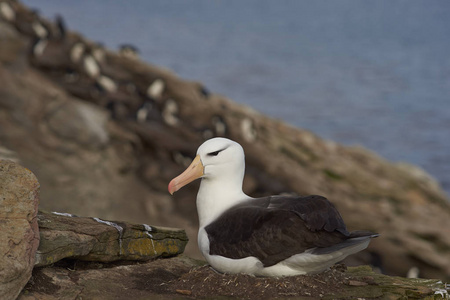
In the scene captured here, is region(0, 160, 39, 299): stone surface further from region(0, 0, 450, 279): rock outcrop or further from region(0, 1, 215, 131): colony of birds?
region(0, 1, 215, 131): colony of birds

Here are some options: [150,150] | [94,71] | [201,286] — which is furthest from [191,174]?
[94,71]

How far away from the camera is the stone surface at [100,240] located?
576cm

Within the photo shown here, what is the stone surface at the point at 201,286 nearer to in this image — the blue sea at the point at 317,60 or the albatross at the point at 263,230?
the albatross at the point at 263,230

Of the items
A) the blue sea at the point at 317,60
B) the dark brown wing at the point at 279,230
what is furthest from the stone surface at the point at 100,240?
the blue sea at the point at 317,60

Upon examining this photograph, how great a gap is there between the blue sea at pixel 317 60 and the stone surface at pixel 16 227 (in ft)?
106

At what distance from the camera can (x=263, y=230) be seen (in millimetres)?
5836

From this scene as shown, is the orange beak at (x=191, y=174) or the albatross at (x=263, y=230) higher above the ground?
the orange beak at (x=191, y=174)

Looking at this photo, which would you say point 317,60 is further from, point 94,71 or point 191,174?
point 191,174

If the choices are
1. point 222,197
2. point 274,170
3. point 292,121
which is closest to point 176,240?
point 222,197

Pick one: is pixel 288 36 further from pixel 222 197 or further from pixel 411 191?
pixel 222 197

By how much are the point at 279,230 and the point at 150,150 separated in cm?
1379

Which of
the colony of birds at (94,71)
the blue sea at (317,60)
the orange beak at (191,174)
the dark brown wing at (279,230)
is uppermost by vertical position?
the blue sea at (317,60)

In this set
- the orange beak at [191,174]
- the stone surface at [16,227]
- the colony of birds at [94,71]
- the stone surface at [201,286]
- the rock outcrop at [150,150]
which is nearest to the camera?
the stone surface at [16,227]

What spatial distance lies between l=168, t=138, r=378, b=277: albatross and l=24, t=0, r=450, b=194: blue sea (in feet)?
100
